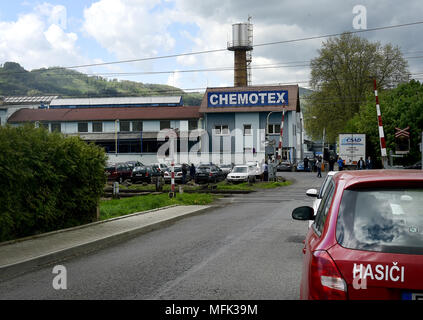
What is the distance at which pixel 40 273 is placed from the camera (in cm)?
813

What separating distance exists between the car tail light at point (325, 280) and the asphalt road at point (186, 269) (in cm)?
290

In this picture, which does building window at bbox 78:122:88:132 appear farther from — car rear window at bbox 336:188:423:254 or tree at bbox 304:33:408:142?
car rear window at bbox 336:188:423:254

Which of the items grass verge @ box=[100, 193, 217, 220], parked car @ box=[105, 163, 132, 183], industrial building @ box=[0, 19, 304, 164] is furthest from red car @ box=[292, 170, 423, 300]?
industrial building @ box=[0, 19, 304, 164]

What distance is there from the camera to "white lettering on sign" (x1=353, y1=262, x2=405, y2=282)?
3.29 metres

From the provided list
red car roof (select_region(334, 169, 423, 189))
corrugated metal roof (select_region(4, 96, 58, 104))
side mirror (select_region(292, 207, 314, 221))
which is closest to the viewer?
red car roof (select_region(334, 169, 423, 189))

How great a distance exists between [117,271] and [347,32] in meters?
62.5

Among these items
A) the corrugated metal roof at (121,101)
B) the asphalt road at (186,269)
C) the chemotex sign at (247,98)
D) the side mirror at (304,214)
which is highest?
the corrugated metal roof at (121,101)

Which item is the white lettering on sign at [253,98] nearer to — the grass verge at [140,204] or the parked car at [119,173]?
the parked car at [119,173]

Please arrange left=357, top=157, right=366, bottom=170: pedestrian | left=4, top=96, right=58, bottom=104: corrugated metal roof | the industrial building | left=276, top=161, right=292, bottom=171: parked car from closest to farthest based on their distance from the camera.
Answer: left=357, top=157, right=366, bottom=170: pedestrian
left=276, top=161, right=292, bottom=171: parked car
the industrial building
left=4, top=96, right=58, bottom=104: corrugated metal roof

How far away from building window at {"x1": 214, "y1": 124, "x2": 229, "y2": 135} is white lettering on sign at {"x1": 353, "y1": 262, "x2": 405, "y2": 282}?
60177 millimetres

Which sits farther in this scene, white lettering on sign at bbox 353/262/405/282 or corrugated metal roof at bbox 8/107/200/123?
corrugated metal roof at bbox 8/107/200/123

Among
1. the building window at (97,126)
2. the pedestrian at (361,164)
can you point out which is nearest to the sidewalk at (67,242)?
the pedestrian at (361,164)

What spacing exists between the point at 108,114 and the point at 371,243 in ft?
220

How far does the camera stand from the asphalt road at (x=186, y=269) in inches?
262
